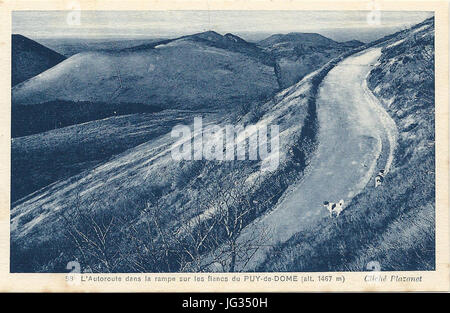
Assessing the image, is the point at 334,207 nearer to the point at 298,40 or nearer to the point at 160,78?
the point at 298,40

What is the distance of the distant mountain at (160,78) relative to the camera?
8266mm

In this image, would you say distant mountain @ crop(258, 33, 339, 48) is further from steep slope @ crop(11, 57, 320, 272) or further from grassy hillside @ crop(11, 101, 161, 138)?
grassy hillside @ crop(11, 101, 161, 138)

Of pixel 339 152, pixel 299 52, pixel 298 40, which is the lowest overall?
pixel 339 152

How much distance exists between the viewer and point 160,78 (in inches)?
327

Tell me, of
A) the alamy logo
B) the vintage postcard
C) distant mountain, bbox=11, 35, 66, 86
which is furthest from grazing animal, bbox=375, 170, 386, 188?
distant mountain, bbox=11, 35, 66, 86

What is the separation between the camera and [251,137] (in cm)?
811

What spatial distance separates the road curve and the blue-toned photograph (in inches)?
0.8

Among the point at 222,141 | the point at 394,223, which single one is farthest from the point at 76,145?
the point at 394,223

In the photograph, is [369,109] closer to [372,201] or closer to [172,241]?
[372,201]

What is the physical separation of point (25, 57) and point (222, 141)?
3230 millimetres

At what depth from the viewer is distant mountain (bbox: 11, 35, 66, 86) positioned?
26.6ft

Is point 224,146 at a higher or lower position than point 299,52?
lower

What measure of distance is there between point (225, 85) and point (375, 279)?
3.66 meters
